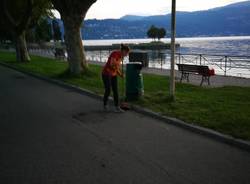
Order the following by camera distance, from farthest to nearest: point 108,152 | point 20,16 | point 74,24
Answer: point 20,16, point 74,24, point 108,152

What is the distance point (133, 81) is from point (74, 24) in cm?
891

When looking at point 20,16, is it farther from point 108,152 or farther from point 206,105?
point 108,152

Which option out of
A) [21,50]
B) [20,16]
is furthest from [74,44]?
[20,16]

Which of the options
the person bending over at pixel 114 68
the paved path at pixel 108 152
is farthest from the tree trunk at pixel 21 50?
the person bending over at pixel 114 68

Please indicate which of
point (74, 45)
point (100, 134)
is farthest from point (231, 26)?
point (100, 134)

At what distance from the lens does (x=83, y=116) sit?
409 inches

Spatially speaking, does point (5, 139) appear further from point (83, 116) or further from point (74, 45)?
point (74, 45)

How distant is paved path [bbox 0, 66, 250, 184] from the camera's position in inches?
227

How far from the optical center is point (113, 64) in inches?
428

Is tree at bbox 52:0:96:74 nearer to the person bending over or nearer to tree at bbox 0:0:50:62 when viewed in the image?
the person bending over

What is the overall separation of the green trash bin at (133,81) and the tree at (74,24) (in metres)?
8.30

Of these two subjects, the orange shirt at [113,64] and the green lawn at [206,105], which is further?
the orange shirt at [113,64]

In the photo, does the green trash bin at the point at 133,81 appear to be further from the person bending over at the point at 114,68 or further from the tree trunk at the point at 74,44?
the tree trunk at the point at 74,44

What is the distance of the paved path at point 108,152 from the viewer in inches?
227
